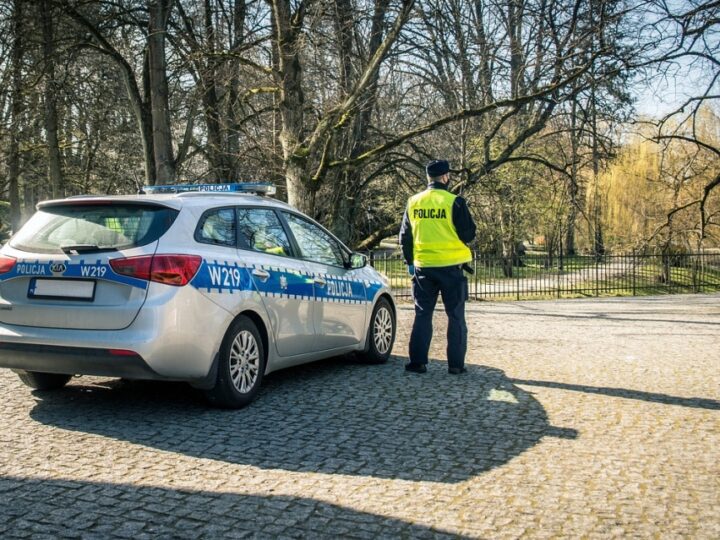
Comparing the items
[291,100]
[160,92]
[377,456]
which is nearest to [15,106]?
[160,92]


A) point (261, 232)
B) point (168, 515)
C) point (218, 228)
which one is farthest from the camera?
point (261, 232)

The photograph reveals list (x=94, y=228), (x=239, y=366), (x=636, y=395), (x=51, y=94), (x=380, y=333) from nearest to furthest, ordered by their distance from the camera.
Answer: (x=94, y=228) → (x=239, y=366) → (x=636, y=395) → (x=380, y=333) → (x=51, y=94)

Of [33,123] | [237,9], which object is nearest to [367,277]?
[237,9]

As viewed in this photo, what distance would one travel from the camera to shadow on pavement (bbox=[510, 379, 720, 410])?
6.54 metres

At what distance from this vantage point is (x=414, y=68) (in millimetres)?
18547

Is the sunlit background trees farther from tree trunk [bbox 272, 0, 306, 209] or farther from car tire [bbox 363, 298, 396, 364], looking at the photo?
car tire [bbox 363, 298, 396, 364]

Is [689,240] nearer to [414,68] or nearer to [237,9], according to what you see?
[414,68]

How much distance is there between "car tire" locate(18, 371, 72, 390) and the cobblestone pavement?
97mm

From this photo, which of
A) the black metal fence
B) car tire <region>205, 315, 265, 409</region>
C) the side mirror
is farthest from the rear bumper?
the black metal fence

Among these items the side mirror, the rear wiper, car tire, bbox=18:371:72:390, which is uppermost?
the rear wiper

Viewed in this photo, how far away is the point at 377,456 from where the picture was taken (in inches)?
191

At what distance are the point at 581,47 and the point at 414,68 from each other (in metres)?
5.63

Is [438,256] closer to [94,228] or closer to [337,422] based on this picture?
[337,422]

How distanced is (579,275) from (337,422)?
19056 millimetres
